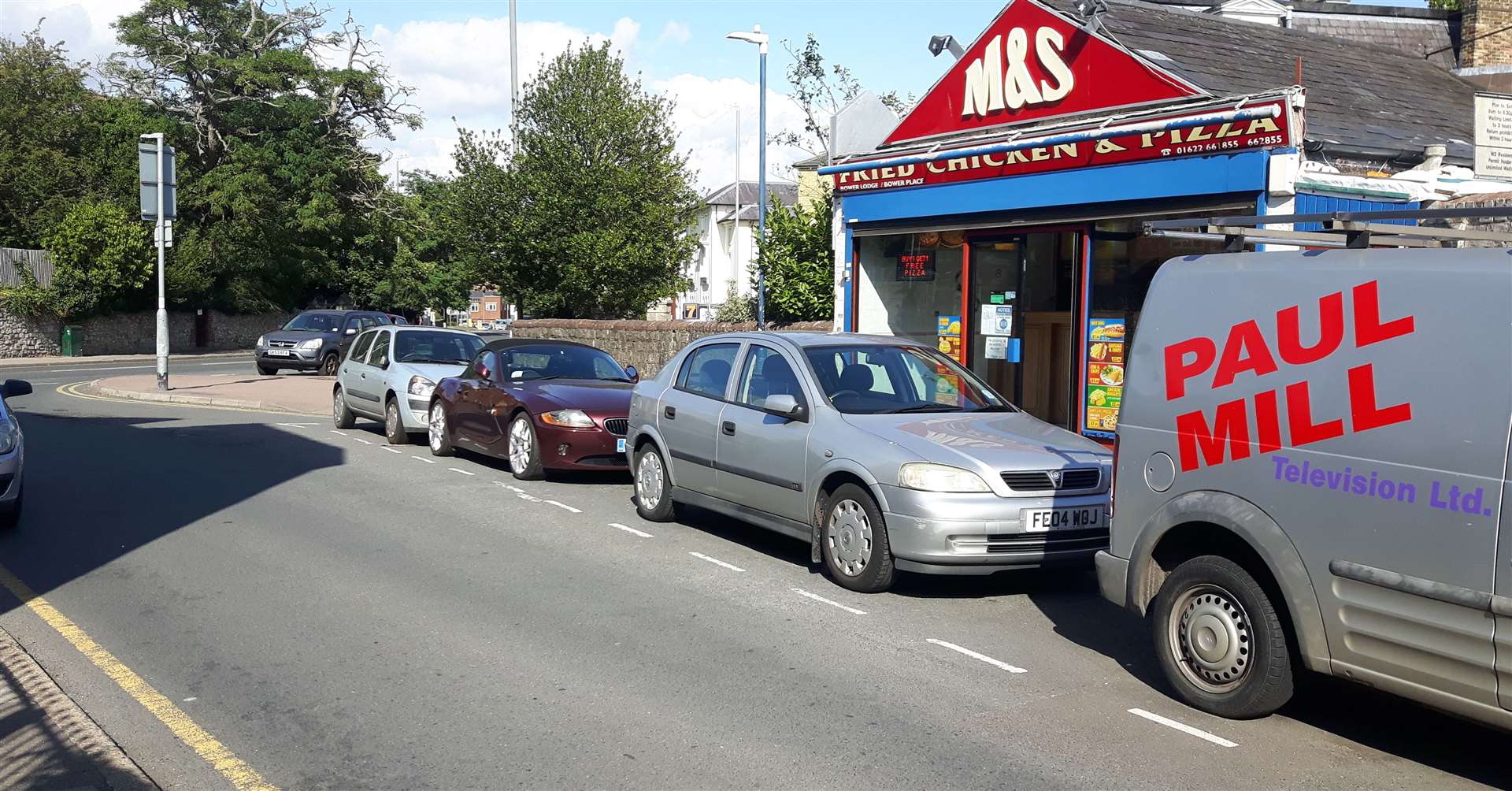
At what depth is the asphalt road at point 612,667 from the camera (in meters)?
5.09

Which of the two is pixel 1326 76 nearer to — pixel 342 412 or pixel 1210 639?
pixel 1210 639

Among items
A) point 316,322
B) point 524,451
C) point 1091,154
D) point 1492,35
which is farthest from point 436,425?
point 316,322

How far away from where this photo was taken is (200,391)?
25.0 meters

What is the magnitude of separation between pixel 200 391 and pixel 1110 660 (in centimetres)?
2239

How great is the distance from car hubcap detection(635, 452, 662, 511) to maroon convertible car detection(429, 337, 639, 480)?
4.82 feet

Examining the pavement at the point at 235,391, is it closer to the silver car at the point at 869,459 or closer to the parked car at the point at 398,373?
the parked car at the point at 398,373

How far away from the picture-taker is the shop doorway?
50.1 ft

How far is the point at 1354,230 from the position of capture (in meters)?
5.60

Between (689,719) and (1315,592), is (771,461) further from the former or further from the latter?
(1315,592)

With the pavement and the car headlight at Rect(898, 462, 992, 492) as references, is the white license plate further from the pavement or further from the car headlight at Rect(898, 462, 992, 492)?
the pavement

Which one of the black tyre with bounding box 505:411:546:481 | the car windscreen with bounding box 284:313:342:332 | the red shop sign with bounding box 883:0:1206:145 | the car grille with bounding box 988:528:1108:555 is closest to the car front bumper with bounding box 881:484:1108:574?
the car grille with bounding box 988:528:1108:555

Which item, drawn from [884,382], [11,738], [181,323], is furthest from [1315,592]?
[181,323]

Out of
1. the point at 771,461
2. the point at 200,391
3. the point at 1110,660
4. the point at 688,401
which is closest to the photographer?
the point at 1110,660

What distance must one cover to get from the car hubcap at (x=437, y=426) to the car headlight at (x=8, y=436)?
533 centimetres
